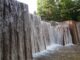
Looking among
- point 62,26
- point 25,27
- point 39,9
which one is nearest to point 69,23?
point 62,26

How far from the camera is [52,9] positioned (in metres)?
27.3

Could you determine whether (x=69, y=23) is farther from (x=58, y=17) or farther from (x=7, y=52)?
(x=7, y=52)

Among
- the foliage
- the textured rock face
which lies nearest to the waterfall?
the textured rock face

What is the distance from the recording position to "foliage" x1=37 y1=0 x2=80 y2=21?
84.0ft

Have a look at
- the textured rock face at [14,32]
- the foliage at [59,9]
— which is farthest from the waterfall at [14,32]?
the foliage at [59,9]

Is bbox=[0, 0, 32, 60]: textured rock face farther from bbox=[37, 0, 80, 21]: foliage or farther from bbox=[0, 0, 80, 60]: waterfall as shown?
bbox=[37, 0, 80, 21]: foliage

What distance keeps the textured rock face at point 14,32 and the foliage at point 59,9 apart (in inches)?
750

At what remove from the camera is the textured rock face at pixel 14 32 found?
5.30 m

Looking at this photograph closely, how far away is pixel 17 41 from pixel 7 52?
69 cm

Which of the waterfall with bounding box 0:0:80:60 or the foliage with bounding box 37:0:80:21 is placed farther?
the foliage with bounding box 37:0:80:21

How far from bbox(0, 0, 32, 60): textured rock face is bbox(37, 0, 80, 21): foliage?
19.1 m

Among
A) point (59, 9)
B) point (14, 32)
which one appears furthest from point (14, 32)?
point (59, 9)

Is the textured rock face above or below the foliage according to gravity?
below

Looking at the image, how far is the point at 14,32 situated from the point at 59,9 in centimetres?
2156
